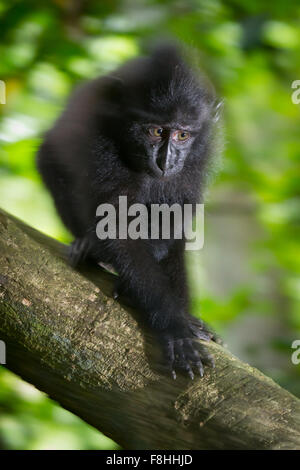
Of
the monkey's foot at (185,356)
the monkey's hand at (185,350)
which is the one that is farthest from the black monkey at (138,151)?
the monkey's foot at (185,356)

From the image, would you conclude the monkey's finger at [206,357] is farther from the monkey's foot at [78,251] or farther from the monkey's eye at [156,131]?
the monkey's eye at [156,131]

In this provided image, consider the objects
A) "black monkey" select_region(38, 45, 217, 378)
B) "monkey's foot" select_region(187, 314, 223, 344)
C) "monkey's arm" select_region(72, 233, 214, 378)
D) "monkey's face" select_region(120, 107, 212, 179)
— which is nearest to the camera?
"monkey's arm" select_region(72, 233, 214, 378)

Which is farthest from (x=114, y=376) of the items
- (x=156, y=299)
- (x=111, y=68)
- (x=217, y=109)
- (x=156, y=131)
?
(x=111, y=68)

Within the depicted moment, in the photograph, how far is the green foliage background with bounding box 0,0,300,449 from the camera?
3025 mm

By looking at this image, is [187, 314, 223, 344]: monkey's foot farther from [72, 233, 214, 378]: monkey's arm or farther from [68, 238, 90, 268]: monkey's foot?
[68, 238, 90, 268]: monkey's foot

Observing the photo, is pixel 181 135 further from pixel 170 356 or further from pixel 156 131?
pixel 170 356

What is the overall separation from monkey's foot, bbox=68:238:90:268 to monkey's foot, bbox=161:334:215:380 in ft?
1.85

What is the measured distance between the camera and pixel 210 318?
400 cm

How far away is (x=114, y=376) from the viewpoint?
2.18 metres

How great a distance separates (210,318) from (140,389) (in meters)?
1.90

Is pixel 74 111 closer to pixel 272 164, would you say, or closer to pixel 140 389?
pixel 140 389

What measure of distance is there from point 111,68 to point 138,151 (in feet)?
1.91

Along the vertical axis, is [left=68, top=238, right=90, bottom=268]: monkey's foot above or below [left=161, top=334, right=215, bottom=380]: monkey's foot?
above

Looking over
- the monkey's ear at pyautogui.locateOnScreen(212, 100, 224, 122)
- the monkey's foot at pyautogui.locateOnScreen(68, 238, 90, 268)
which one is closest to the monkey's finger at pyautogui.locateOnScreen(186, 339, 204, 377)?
the monkey's foot at pyautogui.locateOnScreen(68, 238, 90, 268)
